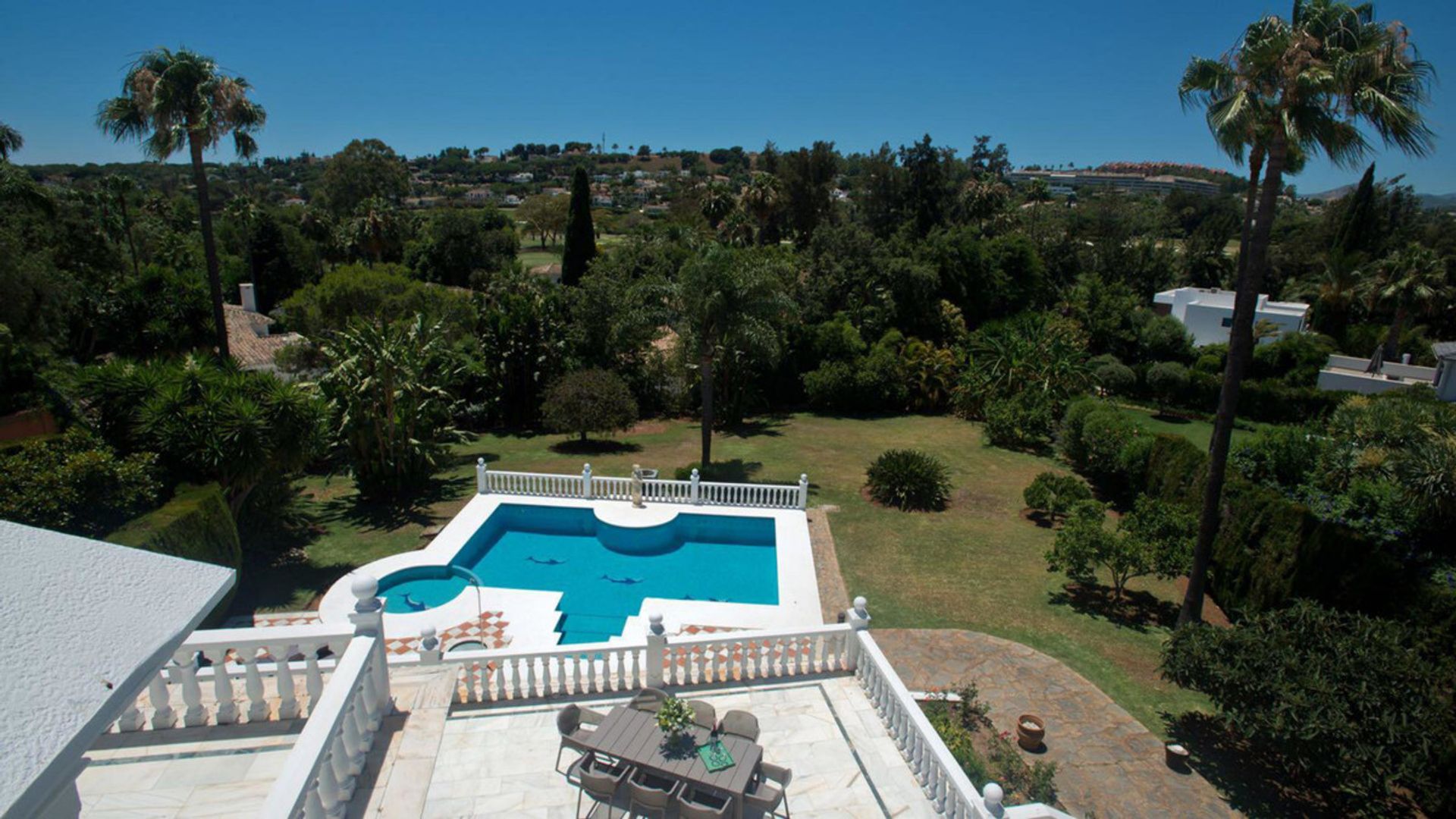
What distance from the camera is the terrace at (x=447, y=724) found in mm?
5730

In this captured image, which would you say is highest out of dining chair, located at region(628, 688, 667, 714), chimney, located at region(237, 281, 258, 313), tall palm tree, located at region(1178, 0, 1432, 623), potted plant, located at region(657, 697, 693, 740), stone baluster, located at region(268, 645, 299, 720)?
tall palm tree, located at region(1178, 0, 1432, 623)

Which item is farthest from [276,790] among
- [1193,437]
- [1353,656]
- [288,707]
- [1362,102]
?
[1193,437]

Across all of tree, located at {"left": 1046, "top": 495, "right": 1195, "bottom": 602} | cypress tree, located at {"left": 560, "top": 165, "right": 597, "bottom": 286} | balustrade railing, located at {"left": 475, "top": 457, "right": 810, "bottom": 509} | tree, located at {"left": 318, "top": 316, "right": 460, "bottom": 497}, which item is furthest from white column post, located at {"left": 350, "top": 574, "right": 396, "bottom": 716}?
cypress tree, located at {"left": 560, "top": 165, "right": 597, "bottom": 286}

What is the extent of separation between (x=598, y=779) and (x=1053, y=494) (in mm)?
14845

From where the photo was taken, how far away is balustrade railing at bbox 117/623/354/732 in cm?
637

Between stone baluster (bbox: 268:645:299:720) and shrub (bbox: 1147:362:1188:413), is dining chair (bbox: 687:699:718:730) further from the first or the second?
shrub (bbox: 1147:362:1188:413)

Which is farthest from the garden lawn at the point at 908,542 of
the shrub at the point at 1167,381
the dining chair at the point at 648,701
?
Answer: the shrub at the point at 1167,381

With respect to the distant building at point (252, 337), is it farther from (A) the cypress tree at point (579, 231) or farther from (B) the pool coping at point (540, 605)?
(B) the pool coping at point (540, 605)

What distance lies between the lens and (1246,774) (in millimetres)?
9250

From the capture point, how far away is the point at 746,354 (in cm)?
2856

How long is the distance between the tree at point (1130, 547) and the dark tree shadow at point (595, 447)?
14.5 metres

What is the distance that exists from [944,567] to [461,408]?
19.4 meters

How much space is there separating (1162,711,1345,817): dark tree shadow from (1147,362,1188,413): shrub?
89.4 feet

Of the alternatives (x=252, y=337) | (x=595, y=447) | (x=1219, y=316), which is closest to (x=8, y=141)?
(x=252, y=337)
